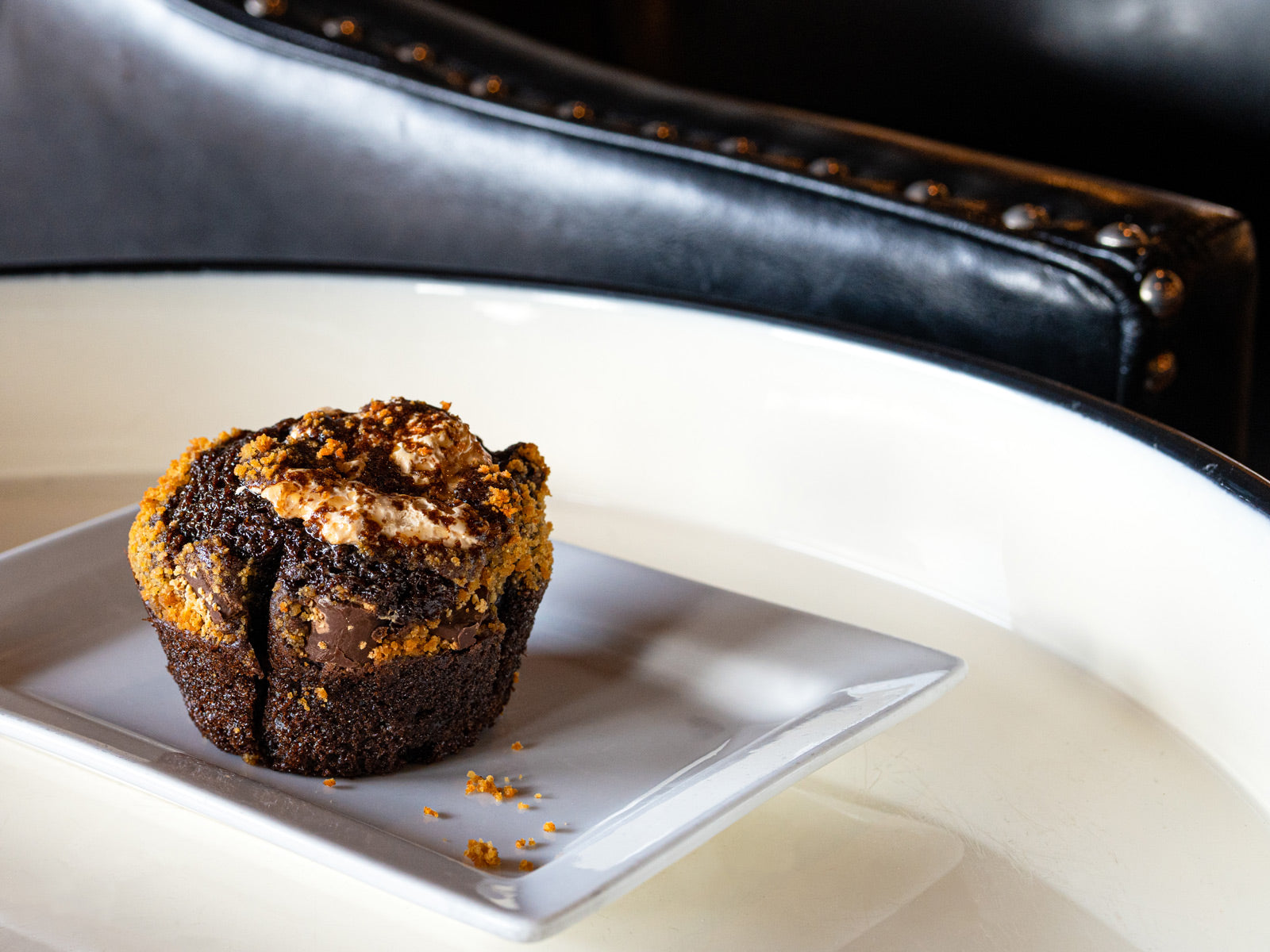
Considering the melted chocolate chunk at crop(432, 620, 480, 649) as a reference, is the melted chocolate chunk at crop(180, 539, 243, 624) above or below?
above

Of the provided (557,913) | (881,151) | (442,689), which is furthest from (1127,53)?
(557,913)

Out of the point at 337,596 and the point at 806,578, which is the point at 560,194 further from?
the point at 337,596

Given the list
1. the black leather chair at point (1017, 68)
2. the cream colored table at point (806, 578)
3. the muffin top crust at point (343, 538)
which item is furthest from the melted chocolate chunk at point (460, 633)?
the black leather chair at point (1017, 68)

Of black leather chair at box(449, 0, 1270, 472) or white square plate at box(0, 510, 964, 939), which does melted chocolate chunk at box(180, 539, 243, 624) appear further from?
black leather chair at box(449, 0, 1270, 472)

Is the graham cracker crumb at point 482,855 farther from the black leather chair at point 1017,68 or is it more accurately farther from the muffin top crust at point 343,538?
the black leather chair at point 1017,68

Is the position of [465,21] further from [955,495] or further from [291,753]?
[291,753]

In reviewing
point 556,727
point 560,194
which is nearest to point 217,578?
point 556,727

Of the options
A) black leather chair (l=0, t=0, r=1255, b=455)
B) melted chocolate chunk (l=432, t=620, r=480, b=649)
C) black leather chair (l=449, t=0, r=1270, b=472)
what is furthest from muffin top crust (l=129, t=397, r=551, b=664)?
black leather chair (l=449, t=0, r=1270, b=472)
